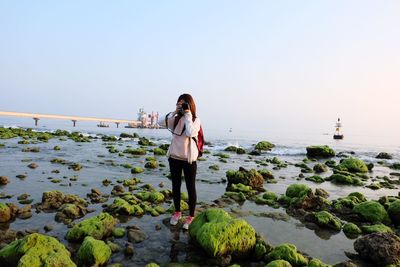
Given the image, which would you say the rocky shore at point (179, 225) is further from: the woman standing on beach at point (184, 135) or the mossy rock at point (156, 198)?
the woman standing on beach at point (184, 135)

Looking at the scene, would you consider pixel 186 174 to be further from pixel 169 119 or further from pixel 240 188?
pixel 240 188

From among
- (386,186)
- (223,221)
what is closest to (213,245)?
(223,221)

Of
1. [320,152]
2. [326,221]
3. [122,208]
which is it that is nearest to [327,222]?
[326,221]

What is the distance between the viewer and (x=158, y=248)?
6.06 meters

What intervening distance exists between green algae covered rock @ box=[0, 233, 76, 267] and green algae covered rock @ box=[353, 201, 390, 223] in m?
7.86

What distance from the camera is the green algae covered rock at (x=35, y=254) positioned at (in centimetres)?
460

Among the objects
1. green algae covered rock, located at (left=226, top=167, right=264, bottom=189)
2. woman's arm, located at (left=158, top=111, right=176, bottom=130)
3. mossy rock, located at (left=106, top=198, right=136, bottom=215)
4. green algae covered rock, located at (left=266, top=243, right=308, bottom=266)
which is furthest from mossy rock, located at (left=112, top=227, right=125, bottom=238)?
green algae covered rock, located at (left=226, top=167, right=264, bottom=189)

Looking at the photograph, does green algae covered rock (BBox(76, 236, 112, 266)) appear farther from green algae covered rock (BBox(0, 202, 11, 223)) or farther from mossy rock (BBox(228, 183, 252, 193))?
mossy rock (BBox(228, 183, 252, 193))

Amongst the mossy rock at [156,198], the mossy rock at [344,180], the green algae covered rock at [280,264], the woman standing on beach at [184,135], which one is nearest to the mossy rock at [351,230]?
the green algae covered rock at [280,264]

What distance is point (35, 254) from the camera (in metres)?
4.73

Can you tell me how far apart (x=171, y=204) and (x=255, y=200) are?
3.02 metres

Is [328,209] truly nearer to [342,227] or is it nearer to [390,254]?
[342,227]

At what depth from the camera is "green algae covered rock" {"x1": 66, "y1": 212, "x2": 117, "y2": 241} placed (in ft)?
20.3

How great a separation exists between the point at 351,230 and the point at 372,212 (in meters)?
1.57
